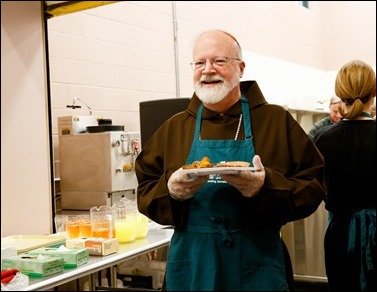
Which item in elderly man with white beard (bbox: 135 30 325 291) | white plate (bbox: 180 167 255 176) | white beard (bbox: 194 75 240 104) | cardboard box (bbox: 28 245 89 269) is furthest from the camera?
cardboard box (bbox: 28 245 89 269)

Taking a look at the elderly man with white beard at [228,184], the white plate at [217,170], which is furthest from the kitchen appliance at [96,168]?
the white plate at [217,170]

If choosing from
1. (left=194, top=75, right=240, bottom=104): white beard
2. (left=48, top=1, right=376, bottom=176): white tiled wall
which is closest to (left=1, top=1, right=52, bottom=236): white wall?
(left=48, top=1, right=376, bottom=176): white tiled wall

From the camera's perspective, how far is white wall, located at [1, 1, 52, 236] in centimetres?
231

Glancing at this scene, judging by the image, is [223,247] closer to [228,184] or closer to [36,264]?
[228,184]

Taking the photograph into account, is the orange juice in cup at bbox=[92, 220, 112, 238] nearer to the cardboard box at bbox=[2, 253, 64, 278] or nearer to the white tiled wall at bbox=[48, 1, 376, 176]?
the cardboard box at bbox=[2, 253, 64, 278]

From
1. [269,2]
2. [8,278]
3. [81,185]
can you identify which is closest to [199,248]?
[8,278]

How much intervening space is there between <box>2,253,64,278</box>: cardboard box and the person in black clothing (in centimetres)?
134

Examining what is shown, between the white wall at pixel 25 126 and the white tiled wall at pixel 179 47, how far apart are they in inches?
→ 18.2

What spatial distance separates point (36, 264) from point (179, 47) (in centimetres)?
319

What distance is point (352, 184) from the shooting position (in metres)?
2.43

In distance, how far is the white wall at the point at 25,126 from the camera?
7.58 ft

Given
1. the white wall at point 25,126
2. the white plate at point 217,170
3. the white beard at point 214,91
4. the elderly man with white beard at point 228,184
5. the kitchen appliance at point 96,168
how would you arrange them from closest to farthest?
the white plate at point 217,170 → the elderly man with white beard at point 228,184 → the white beard at point 214,91 → the white wall at point 25,126 → the kitchen appliance at point 96,168

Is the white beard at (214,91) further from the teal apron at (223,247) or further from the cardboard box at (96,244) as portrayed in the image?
the cardboard box at (96,244)

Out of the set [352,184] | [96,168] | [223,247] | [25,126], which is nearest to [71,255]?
[223,247]
